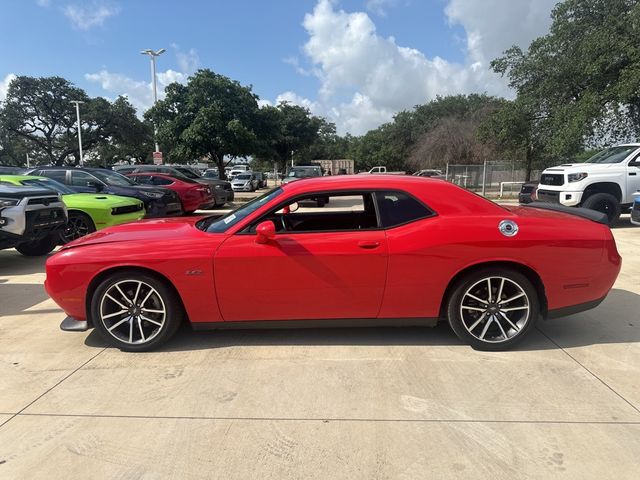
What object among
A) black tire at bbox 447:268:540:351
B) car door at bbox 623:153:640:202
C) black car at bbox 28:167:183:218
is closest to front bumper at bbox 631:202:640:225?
car door at bbox 623:153:640:202

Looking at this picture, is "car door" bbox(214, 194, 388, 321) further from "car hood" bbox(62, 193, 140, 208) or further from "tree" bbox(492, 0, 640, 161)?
"tree" bbox(492, 0, 640, 161)

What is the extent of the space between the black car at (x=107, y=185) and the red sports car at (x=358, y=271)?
7256 millimetres

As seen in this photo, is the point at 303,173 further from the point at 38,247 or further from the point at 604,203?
the point at 38,247

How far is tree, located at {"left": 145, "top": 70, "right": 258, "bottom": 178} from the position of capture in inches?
792

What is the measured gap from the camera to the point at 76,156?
51.7 meters

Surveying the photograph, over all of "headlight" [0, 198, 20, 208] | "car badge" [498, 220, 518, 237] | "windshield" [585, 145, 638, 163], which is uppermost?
"windshield" [585, 145, 638, 163]

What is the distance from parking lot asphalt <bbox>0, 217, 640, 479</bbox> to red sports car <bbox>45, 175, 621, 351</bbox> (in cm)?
31

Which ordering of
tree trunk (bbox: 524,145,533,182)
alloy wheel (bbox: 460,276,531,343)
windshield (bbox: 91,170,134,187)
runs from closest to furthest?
alloy wheel (bbox: 460,276,531,343)
windshield (bbox: 91,170,134,187)
tree trunk (bbox: 524,145,533,182)

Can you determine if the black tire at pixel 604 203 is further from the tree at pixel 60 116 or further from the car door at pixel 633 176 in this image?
the tree at pixel 60 116

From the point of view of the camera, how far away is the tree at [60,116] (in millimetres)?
43312

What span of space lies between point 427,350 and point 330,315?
0.92 m

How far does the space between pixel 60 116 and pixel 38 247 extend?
44.1 metres

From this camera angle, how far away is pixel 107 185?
11.2m

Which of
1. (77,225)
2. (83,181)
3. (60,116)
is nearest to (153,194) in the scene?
(83,181)
